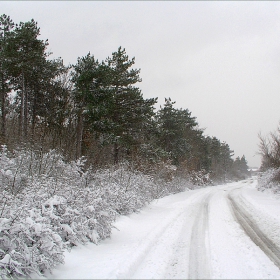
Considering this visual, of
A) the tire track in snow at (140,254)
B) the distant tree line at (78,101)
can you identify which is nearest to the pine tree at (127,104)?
the distant tree line at (78,101)

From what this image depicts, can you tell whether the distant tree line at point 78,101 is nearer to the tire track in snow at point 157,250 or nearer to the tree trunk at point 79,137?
the tree trunk at point 79,137

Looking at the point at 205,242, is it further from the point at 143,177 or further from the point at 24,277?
the point at 143,177

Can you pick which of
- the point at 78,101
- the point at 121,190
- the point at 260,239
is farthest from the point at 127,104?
the point at 260,239

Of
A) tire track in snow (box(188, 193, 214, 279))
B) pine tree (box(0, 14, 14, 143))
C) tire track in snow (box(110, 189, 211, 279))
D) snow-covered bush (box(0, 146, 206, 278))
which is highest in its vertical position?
pine tree (box(0, 14, 14, 143))

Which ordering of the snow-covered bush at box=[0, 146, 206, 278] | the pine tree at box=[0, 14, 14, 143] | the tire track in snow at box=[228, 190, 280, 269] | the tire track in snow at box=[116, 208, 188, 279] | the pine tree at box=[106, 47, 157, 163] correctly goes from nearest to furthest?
the snow-covered bush at box=[0, 146, 206, 278], the tire track in snow at box=[116, 208, 188, 279], the tire track in snow at box=[228, 190, 280, 269], the pine tree at box=[0, 14, 14, 143], the pine tree at box=[106, 47, 157, 163]

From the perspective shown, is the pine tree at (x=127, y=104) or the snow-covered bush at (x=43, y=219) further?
the pine tree at (x=127, y=104)

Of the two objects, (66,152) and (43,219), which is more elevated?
(66,152)

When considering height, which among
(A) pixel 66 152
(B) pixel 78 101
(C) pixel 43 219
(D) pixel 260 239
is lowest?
(D) pixel 260 239

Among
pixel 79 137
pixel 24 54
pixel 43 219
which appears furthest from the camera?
pixel 79 137

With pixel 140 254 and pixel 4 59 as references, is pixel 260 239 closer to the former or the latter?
pixel 140 254

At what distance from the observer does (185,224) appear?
9180 mm

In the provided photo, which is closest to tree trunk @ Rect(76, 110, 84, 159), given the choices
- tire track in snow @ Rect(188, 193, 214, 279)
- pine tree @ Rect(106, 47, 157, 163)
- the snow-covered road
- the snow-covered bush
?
pine tree @ Rect(106, 47, 157, 163)

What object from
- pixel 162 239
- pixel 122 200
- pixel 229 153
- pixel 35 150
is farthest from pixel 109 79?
pixel 229 153

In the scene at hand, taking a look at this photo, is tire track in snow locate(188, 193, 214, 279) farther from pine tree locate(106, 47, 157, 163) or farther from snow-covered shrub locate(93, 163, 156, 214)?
pine tree locate(106, 47, 157, 163)
